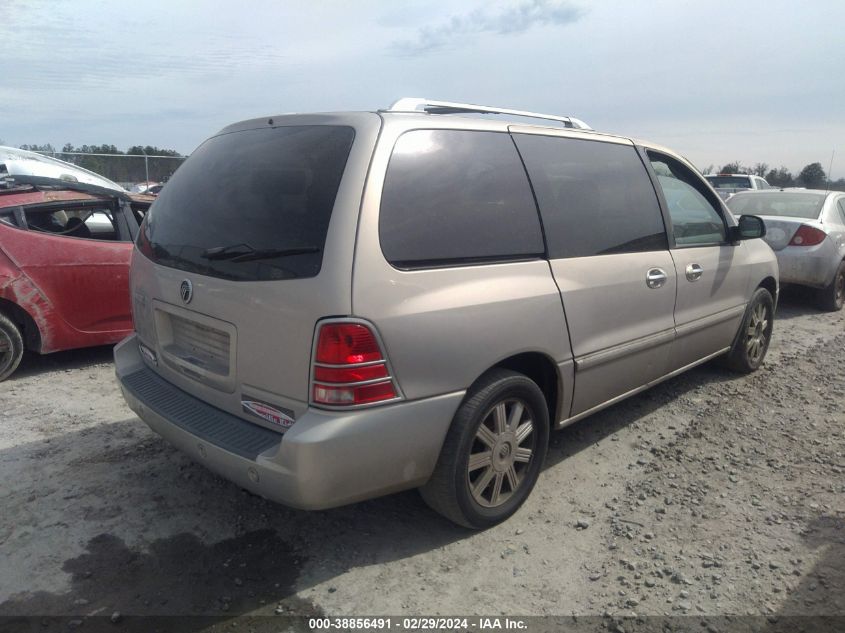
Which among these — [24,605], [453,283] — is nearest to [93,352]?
[24,605]

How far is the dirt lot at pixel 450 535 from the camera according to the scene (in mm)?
2584

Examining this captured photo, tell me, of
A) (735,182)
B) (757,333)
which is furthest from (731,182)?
(757,333)

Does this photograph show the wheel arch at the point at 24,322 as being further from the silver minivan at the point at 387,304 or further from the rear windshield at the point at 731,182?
the rear windshield at the point at 731,182

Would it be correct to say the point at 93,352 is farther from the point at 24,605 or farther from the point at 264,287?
the point at 264,287

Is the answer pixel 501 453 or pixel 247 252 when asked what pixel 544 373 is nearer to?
pixel 501 453

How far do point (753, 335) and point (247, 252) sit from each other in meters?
4.28

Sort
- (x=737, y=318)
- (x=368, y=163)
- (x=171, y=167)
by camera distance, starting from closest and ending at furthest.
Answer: (x=368, y=163), (x=737, y=318), (x=171, y=167)

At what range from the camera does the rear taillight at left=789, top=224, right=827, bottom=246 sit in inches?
309

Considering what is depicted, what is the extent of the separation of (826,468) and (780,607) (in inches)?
59.7

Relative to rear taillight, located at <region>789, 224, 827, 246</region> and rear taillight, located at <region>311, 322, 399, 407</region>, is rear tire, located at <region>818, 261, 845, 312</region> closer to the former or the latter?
rear taillight, located at <region>789, 224, 827, 246</region>

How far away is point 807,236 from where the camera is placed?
7.88 metres

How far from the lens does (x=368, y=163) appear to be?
8.43ft

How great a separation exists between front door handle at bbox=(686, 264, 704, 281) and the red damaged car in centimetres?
420

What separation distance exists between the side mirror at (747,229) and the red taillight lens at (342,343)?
3.36 metres
